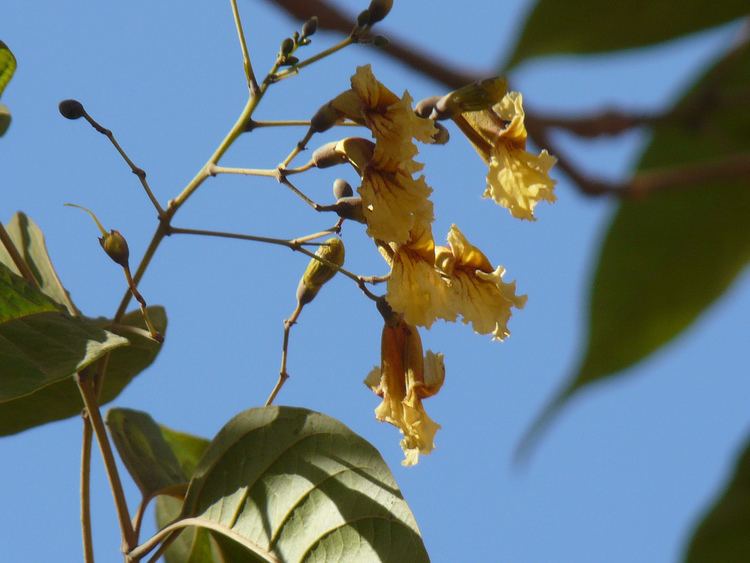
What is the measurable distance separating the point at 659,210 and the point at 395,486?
1133 millimetres

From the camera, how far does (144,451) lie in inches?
70.4

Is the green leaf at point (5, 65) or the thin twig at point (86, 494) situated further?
the green leaf at point (5, 65)

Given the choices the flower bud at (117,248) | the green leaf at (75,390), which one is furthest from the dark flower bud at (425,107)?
the green leaf at (75,390)

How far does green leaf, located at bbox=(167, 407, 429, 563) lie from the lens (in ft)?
4.80

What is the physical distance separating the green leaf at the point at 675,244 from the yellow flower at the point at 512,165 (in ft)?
3.81

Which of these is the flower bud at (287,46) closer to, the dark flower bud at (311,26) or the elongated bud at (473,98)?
the dark flower bud at (311,26)

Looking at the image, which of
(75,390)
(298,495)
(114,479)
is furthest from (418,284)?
(75,390)

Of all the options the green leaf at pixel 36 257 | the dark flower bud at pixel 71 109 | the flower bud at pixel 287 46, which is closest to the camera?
the flower bud at pixel 287 46

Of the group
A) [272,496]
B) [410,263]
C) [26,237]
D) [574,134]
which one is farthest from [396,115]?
[574,134]

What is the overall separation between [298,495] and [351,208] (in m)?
0.44

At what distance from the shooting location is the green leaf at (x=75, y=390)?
1765 mm

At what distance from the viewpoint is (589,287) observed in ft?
1.25

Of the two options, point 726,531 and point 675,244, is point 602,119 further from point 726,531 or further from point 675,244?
point 726,531

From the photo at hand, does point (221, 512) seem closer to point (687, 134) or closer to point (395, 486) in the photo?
point (395, 486)
